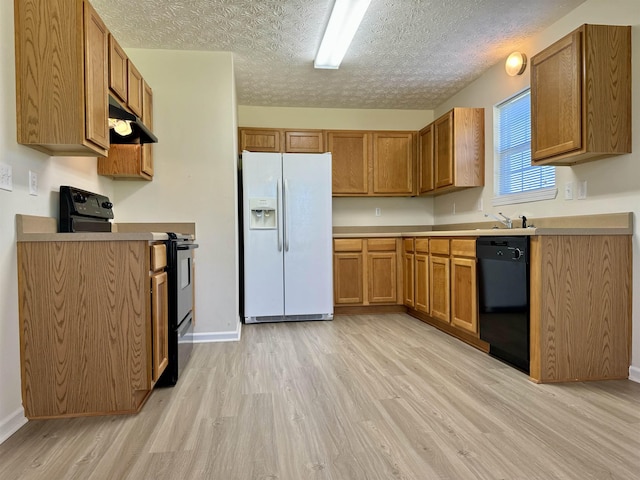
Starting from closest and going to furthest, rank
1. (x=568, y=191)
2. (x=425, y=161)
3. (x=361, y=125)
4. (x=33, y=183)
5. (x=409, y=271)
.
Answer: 1. (x=33, y=183)
2. (x=568, y=191)
3. (x=409, y=271)
4. (x=425, y=161)
5. (x=361, y=125)

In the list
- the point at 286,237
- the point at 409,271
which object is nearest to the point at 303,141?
the point at 286,237

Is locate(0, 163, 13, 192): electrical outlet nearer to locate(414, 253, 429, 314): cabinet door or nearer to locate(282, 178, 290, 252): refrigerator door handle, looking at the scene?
locate(282, 178, 290, 252): refrigerator door handle

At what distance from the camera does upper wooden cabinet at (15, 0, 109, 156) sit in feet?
5.99

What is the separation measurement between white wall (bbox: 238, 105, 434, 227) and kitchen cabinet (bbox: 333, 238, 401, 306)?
635mm

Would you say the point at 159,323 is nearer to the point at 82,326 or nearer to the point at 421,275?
the point at 82,326

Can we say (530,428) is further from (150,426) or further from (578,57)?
(578,57)

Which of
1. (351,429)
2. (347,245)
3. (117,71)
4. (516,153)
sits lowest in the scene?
(351,429)

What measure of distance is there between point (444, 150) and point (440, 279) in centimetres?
142

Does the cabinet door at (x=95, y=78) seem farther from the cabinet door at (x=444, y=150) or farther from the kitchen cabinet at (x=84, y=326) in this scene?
the cabinet door at (x=444, y=150)

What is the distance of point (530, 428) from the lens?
1.71 metres

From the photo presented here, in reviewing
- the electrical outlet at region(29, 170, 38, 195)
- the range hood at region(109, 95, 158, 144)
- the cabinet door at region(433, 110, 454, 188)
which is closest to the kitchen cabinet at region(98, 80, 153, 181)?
the range hood at region(109, 95, 158, 144)

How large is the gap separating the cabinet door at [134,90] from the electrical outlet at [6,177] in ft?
3.55

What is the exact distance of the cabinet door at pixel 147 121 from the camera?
9.69ft

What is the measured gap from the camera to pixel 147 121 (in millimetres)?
3062
